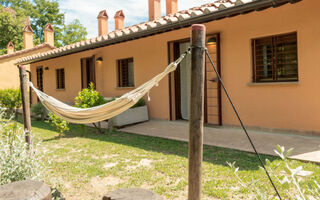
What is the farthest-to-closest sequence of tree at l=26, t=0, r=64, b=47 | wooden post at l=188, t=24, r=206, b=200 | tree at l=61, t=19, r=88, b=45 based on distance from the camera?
tree at l=61, t=19, r=88, b=45 < tree at l=26, t=0, r=64, b=47 < wooden post at l=188, t=24, r=206, b=200

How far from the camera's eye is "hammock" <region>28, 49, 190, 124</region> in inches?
88.7

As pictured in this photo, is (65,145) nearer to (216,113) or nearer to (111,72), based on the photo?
(216,113)

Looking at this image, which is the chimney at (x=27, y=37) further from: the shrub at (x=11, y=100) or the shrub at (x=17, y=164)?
the shrub at (x=17, y=164)

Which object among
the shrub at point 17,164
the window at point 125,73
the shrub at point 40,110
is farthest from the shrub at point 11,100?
the shrub at point 17,164

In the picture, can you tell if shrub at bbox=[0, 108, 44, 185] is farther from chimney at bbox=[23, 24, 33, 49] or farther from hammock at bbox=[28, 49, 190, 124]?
chimney at bbox=[23, 24, 33, 49]

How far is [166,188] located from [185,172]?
21.3 inches

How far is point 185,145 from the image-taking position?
486 centimetres

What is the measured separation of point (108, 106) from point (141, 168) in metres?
1.36

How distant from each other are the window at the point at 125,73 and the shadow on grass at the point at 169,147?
253cm

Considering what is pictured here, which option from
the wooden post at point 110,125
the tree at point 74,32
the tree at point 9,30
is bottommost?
the wooden post at point 110,125

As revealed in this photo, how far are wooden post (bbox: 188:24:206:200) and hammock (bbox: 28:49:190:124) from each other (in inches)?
6.9

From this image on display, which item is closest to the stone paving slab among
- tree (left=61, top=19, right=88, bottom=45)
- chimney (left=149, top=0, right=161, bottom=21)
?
chimney (left=149, top=0, right=161, bottom=21)

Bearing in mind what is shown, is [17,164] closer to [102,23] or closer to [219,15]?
[219,15]

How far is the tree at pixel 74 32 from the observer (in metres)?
33.2
